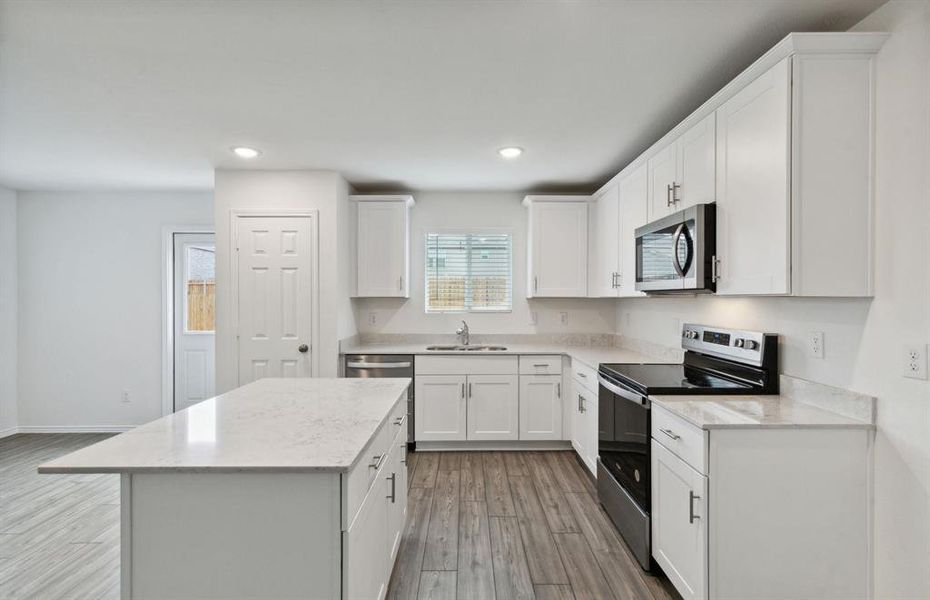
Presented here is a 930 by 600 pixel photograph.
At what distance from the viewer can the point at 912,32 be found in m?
1.53

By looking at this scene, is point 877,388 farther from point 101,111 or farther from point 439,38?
point 101,111

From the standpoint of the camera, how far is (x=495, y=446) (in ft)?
13.0

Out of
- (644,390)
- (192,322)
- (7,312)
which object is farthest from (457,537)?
(7,312)

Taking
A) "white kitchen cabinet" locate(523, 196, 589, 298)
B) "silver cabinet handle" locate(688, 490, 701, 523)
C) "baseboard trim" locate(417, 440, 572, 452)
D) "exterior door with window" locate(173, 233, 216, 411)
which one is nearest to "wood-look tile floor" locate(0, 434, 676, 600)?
"baseboard trim" locate(417, 440, 572, 452)

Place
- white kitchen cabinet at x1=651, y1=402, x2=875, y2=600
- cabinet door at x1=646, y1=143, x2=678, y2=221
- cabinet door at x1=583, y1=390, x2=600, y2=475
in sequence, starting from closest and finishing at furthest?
1. white kitchen cabinet at x1=651, y1=402, x2=875, y2=600
2. cabinet door at x1=646, y1=143, x2=678, y2=221
3. cabinet door at x1=583, y1=390, x2=600, y2=475

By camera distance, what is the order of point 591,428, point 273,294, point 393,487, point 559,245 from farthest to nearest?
point 559,245 → point 273,294 → point 591,428 → point 393,487

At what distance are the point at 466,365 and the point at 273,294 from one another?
5.73 feet

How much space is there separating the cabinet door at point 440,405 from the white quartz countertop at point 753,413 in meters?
2.06

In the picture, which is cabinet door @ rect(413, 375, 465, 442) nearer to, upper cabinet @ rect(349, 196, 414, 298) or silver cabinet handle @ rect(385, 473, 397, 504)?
upper cabinet @ rect(349, 196, 414, 298)

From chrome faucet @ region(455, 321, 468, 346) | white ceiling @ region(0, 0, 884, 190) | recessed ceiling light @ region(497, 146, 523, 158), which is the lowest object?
chrome faucet @ region(455, 321, 468, 346)

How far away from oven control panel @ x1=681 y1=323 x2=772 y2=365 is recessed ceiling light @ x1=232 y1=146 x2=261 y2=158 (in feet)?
10.6

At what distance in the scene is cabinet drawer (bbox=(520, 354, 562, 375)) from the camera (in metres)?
3.92

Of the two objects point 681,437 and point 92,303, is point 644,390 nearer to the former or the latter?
point 681,437

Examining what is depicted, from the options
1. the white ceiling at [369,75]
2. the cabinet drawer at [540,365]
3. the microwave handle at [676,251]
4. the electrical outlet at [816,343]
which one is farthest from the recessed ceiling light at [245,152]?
the electrical outlet at [816,343]
